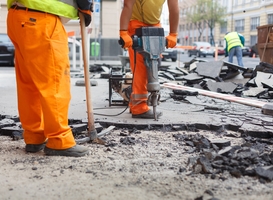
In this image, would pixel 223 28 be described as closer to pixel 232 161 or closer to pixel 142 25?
pixel 142 25

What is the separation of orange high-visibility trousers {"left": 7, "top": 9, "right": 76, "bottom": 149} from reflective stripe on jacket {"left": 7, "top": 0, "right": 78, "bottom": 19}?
0.15 ft

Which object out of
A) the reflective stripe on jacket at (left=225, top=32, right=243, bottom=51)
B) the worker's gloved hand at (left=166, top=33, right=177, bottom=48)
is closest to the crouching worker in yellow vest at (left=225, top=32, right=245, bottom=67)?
the reflective stripe on jacket at (left=225, top=32, right=243, bottom=51)

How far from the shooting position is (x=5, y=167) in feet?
9.65

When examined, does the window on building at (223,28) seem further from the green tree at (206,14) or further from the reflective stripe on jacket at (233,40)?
the reflective stripe on jacket at (233,40)

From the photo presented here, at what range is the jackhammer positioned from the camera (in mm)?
4543

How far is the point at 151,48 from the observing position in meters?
4.58

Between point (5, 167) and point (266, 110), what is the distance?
280cm

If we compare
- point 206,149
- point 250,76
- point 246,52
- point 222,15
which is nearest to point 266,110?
point 206,149

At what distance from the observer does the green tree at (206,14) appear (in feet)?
200

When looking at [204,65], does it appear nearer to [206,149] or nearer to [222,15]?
[206,149]

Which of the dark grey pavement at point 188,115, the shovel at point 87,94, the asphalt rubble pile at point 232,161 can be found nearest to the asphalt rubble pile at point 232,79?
the dark grey pavement at point 188,115

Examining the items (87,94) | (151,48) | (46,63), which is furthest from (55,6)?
(151,48)

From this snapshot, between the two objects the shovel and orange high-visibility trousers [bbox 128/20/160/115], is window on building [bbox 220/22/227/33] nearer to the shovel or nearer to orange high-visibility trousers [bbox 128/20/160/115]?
orange high-visibility trousers [bbox 128/20/160/115]

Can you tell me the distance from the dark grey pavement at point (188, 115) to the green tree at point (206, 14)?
2196 inches
